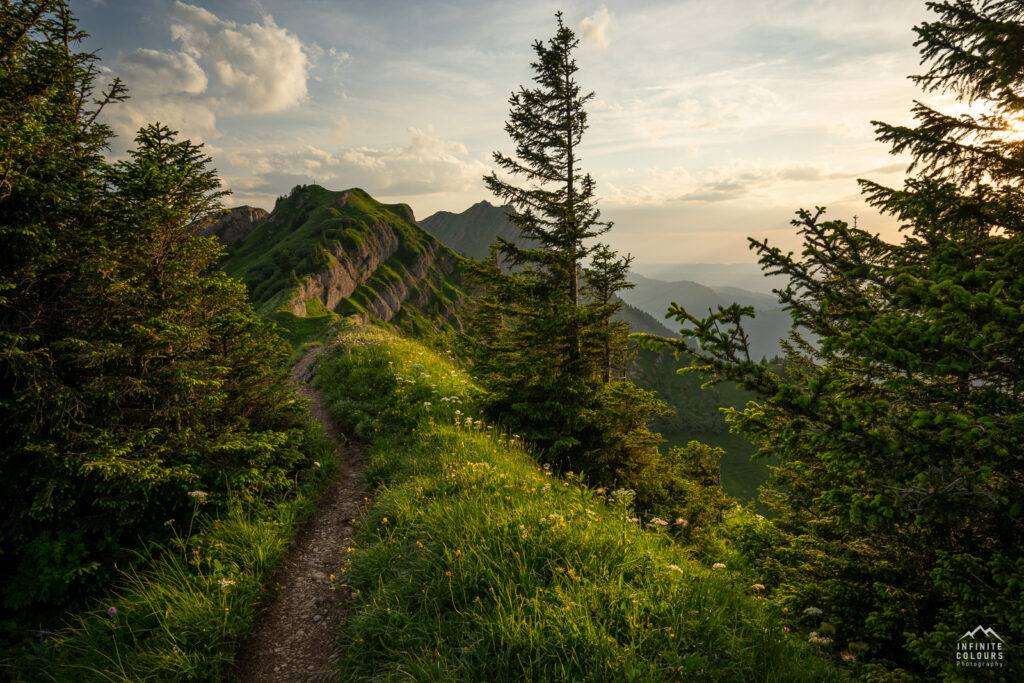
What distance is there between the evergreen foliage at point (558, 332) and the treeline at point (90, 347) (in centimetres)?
580

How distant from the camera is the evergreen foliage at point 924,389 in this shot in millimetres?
3039

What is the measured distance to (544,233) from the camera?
11094mm

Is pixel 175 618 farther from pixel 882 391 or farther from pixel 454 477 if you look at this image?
pixel 882 391

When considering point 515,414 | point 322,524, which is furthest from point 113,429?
point 515,414

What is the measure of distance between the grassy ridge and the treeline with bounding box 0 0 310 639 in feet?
10.3

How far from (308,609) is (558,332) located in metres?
7.39

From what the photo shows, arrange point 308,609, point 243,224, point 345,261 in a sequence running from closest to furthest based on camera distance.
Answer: point 308,609
point 345,261
point 243,224

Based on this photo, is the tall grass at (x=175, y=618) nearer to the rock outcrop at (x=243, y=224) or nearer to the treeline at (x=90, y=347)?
the treeline at (x=90, y=347)

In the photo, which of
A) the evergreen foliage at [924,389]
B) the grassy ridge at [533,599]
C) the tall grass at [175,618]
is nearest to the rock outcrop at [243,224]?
the tall grass at [175,618]

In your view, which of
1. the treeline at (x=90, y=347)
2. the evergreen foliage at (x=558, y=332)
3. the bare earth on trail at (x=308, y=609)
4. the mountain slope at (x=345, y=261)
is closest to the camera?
the bare earth on trail at (x=308, y=609)

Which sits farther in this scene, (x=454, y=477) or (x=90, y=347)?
(x=454, y=477)

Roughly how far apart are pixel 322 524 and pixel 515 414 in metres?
5.11

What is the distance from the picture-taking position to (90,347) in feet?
18.1

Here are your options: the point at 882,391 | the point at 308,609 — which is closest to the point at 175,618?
the point at 308,609
